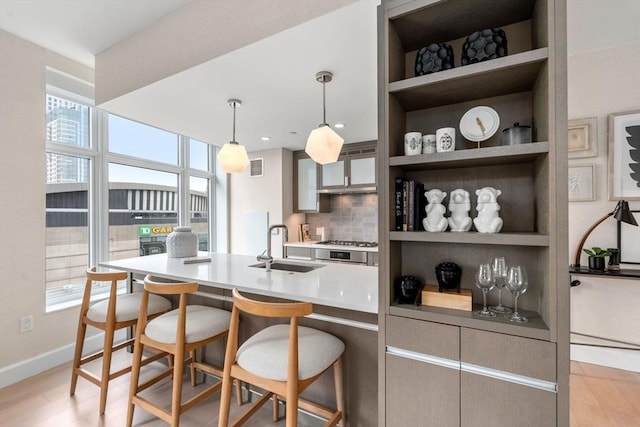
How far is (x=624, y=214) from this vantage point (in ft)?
7.45

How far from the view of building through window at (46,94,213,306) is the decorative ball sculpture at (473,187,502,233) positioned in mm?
3495

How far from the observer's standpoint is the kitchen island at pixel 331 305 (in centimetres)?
154

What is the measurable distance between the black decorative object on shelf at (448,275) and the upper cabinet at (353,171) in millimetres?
2483

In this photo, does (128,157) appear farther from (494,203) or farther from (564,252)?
(564,252)

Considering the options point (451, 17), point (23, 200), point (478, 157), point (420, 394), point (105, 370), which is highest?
point (451, 17)

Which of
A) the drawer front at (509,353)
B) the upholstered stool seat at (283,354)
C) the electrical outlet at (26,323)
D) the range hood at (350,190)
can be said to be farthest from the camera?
the range hood at (350,190)

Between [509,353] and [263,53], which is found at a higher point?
[263,53]

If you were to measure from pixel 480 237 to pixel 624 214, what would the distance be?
79.7 inches

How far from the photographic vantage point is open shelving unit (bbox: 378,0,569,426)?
3.51 ft

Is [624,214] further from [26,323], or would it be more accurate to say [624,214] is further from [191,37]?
[26,323]

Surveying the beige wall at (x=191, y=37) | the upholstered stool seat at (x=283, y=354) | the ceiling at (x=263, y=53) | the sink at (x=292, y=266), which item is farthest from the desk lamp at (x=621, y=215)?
the beige wall at (x=191, y=37)

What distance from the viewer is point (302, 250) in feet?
13.5

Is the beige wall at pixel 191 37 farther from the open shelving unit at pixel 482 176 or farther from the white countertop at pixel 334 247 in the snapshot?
the white countertop at pixel 334 247

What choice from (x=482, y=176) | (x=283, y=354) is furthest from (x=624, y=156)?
(x=283, y=354)
